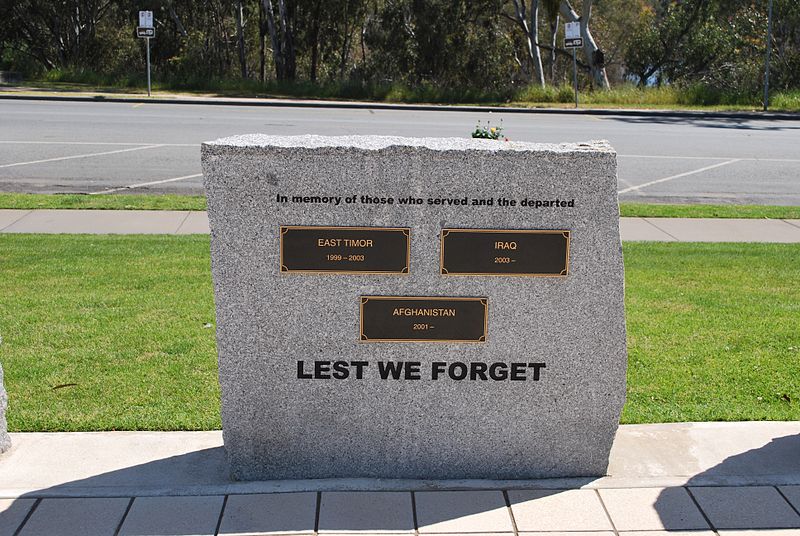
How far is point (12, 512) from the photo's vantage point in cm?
394

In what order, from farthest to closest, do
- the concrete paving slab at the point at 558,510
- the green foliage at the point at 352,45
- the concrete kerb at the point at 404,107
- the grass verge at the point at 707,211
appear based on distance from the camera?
the green foliage at the point at 352,45, the concrete kerb at the point at 404,107, the grass verge at the point at 707,211, the concrete paving slab at the point at 558,510

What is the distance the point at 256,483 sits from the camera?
4316mm

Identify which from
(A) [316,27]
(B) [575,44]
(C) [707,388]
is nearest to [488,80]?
(A) [316,27]

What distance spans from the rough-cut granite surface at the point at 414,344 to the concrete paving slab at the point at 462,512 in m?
0.25

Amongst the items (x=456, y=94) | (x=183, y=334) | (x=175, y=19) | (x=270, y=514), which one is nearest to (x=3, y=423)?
(x=270, y=514)

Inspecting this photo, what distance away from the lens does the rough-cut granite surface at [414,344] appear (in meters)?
4.09

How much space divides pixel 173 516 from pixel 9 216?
7307 millimetres

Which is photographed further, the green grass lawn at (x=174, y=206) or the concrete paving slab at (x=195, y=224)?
the green grass lawn at (x=174, y=206)

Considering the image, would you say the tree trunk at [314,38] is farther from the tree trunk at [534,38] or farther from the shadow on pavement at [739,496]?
the shadow on pavement at [739,496]

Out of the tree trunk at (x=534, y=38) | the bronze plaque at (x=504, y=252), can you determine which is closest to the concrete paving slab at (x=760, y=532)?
the bronze plaque at (x=504, y=252)

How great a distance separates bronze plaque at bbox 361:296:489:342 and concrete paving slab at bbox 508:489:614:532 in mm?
736

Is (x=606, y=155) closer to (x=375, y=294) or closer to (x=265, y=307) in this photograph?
(x=375, y=294)

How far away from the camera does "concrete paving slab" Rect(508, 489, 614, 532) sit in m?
3.91

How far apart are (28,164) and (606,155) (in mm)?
11869
